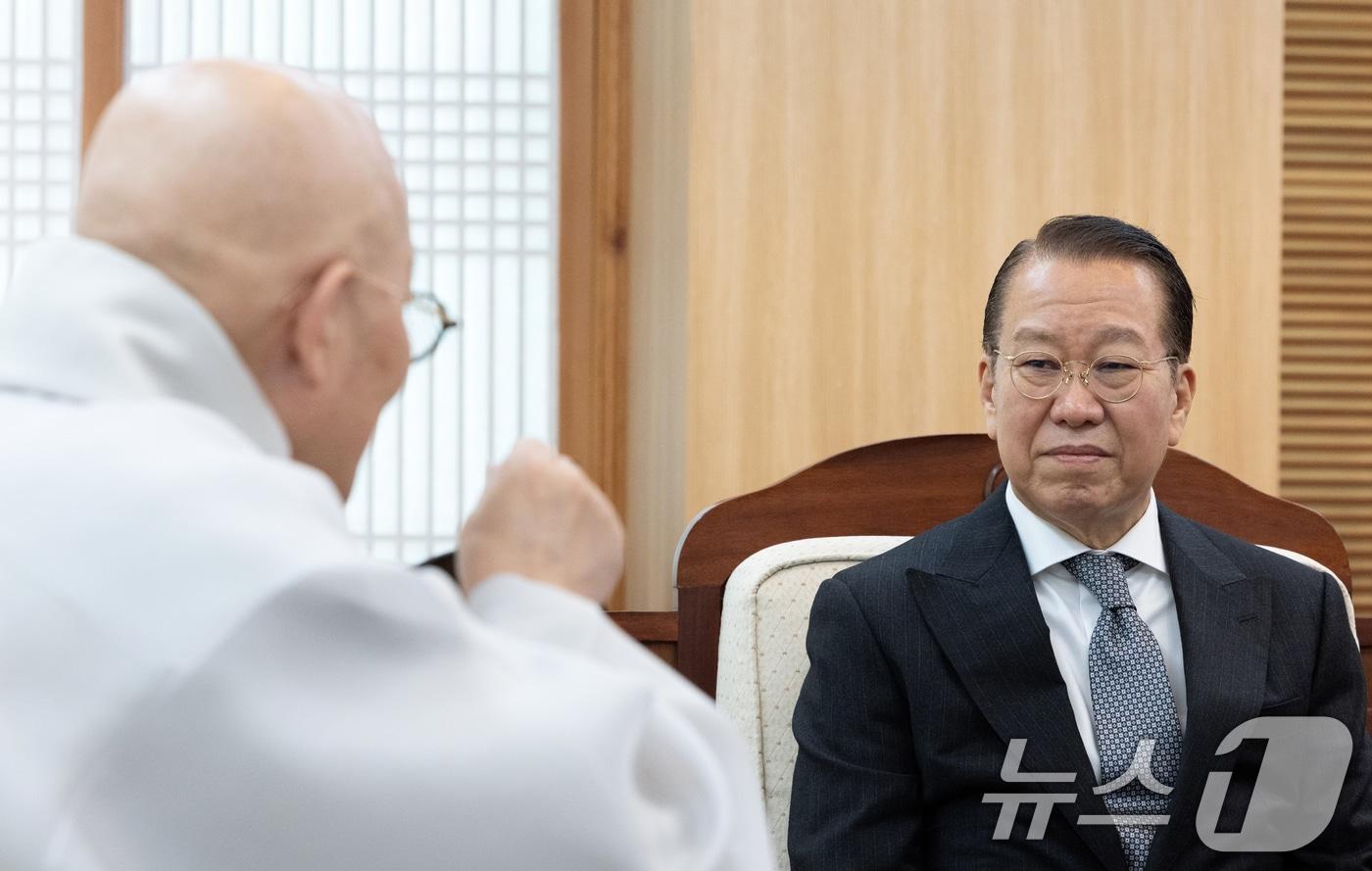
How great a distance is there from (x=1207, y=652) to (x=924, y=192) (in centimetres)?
117

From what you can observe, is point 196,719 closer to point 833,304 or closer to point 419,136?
point 833,304

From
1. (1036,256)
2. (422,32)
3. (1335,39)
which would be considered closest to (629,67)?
(422,32)

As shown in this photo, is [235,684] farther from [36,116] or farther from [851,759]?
[36,116]

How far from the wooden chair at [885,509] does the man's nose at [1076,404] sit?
0.37 metres

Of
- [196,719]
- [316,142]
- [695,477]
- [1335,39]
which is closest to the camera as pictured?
[196,719]

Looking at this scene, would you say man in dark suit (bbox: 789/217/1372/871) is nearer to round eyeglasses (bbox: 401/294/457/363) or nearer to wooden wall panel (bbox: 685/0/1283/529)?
wooden wall panel (bbox: 685/0/1283/529)

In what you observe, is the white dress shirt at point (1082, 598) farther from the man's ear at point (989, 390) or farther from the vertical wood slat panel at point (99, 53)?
the vertical wood slat panel at point (99, 53)

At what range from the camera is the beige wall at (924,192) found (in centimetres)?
267

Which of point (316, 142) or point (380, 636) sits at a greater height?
point (316, 142)

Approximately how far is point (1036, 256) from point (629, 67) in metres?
1.24

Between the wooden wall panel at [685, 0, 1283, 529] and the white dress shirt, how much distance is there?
2.51ft

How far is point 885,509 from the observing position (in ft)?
7.38

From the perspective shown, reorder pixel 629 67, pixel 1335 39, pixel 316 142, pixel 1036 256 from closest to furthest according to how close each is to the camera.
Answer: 1. pixel 316 142
2. pixel 1036 256
3. pixel 629 67
4. pixel 1335 39

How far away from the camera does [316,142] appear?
0.92 metres
